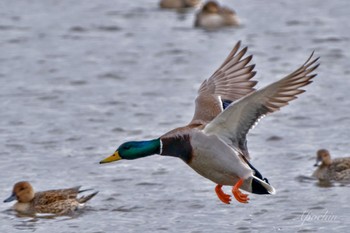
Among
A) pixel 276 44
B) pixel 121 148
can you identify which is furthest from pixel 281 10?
pixel 121 148

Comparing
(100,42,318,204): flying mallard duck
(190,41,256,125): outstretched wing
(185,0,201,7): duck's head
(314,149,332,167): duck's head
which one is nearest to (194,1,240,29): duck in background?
(185,0,201,7): duck's head

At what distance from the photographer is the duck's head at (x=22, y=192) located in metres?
11.6

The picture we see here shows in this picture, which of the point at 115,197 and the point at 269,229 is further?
the point at 115,197

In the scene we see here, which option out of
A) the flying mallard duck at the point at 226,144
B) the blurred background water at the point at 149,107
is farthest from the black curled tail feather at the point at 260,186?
the blurred background water at the point at 149,107

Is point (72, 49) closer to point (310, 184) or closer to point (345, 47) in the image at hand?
point (345, 47)

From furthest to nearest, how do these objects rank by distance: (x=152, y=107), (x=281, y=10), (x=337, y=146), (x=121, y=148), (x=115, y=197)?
(x=281, y=10) < (x=152, y=107) < (x=337, y=146) < (x=115, y=197) < (x=121, y=148)

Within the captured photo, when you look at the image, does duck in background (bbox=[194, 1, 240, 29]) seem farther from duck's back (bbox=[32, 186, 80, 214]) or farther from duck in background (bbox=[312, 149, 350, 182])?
duck's back (bbox=[32, 186, 80, 214])

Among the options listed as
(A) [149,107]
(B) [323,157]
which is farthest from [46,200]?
(A) [149,107]

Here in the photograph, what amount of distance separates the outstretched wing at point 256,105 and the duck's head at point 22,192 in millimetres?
2911

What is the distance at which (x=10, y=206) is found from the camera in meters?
12.1

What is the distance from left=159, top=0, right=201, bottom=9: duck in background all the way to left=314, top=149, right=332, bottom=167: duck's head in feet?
29.7

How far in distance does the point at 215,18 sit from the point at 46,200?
877 centimetres

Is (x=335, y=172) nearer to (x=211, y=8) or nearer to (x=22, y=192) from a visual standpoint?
(x=22, y=192)

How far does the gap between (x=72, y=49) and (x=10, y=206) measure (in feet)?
22.2
